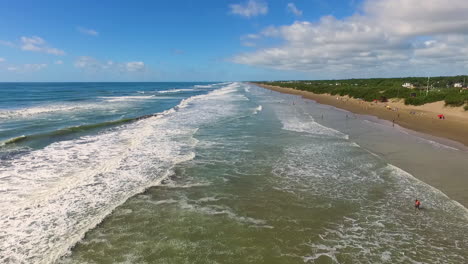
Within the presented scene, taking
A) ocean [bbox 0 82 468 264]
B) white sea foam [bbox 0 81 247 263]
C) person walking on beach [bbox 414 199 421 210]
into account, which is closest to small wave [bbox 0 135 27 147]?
ocean [bbox 0 82 468 264]

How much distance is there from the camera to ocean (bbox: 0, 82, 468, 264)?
7602mm

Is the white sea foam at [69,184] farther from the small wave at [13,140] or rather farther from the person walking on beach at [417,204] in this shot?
the person walking on beach at [417,204]

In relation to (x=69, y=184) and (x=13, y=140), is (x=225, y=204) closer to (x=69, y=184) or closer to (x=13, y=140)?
(x=69, y=184)

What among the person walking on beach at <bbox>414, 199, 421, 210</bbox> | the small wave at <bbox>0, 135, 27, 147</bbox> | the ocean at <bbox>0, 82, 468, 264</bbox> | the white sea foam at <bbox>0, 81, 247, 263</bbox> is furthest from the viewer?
the small wave at <bbox>0, 135, 27, 147</bbox>

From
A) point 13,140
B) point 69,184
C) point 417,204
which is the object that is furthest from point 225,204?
point 13,140

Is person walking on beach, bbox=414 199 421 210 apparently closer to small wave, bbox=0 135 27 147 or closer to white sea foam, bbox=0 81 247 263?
white sea foam, bbox=0 81 247 263

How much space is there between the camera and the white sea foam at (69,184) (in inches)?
318

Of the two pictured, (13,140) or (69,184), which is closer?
(69,184)

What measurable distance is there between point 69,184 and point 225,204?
6819 millimetres

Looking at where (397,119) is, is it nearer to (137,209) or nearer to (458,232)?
(458,232)

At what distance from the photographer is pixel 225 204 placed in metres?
10.4

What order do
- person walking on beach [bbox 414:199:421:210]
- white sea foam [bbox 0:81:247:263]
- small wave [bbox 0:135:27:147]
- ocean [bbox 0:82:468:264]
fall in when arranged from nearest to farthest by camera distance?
1. ocean [bbox 0:82:468:264]
2. white sea foam [bbox 0:81:247:263]
3. person walking on beach [bbox 414:199:421:210]
4. small wave [bbox 0:135:27:147]

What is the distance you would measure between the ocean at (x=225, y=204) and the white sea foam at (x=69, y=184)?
0.16 ft

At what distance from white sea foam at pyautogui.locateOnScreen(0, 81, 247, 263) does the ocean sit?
0.05 meters
